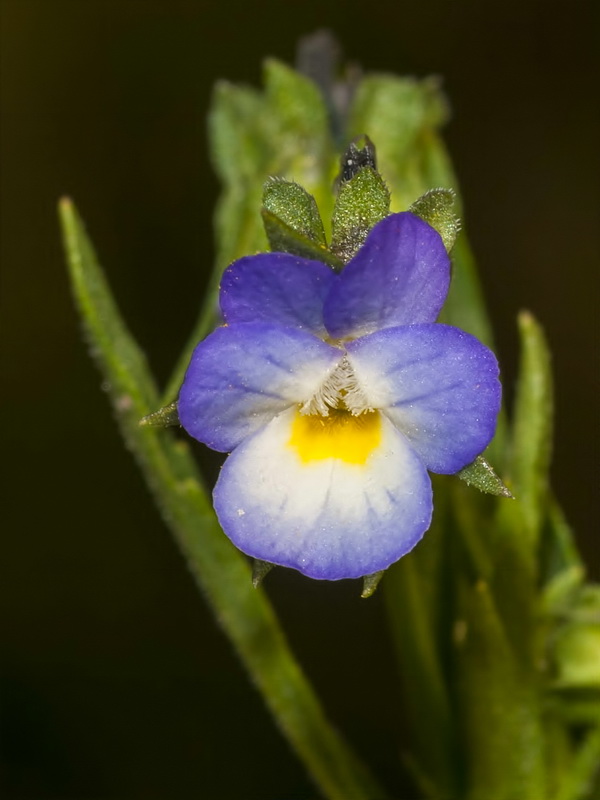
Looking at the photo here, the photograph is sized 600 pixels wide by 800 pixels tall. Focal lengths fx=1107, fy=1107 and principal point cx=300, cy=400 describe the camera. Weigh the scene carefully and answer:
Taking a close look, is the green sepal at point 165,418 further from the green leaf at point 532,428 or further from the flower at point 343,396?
the green leaf at point 532,428

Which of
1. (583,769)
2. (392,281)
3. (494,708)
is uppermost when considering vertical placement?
(392,281)

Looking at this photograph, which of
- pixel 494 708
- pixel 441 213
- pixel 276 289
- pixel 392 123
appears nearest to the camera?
pixel 276 289

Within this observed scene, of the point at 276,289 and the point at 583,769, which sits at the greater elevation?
the point at 276,289

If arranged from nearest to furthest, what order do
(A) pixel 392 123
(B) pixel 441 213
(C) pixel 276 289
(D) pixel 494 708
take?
1. (C) pixel 276 289
2. (B) pixel 441 213
3. (D) pixel 494 708
4. (A) pixel 392 123

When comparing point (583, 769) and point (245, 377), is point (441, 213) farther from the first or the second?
point (583, 769)

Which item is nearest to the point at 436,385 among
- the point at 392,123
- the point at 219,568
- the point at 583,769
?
the point at 219,568

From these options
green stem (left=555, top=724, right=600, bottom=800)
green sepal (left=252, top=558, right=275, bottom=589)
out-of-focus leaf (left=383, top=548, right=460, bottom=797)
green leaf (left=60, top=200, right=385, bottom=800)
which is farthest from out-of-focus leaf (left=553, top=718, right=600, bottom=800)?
green sepal (left=252, top=558, right=275, bottom=589)

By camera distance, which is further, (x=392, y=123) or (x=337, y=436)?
(x=392, y=123)
